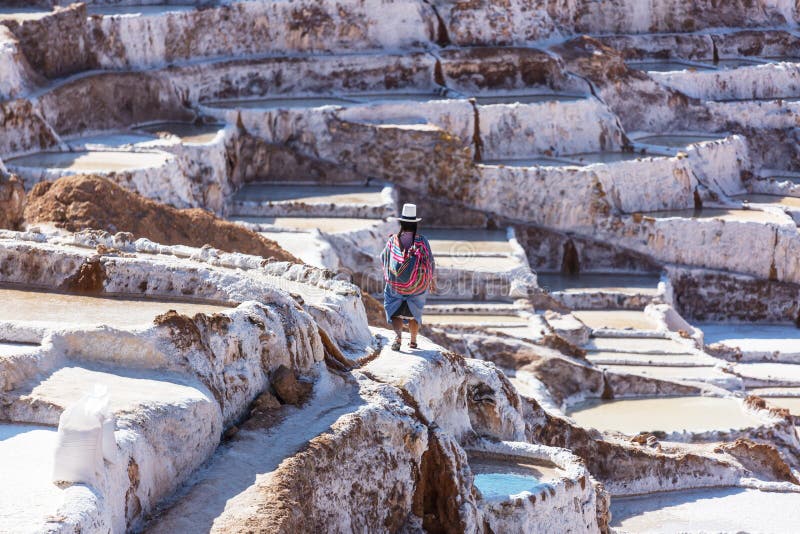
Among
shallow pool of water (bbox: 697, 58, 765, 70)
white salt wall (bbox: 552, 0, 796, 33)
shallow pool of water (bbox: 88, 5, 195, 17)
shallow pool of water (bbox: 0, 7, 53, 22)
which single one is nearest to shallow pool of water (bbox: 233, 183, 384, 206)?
shallow pool of water (bbox: 88, 5, 195, 17)

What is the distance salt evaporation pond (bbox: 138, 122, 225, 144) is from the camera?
26727 millimetres

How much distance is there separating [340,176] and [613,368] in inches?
377

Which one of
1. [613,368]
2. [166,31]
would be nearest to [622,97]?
[166,31]

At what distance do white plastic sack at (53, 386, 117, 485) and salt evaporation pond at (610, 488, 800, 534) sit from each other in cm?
867

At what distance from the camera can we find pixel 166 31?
97.2 ft

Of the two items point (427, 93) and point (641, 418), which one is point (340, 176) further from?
point (641, 418)

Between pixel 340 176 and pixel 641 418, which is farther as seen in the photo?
pixel 340 176

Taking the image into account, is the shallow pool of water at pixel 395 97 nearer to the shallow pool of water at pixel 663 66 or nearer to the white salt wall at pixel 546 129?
the white salt wall at pixel 546 129

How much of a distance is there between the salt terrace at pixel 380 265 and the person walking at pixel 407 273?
301mm

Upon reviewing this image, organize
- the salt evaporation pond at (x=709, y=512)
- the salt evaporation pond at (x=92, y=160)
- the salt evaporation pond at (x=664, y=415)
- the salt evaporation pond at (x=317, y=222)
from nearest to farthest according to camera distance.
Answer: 1. the salt evaporation pond at (x=709, y=512)
2. the salt evaporation pond at (x=664, y=415)
3. the salt evaporation pond at (x=92, y=160)
4. the salt evaporation pond at (x=317, y=222)

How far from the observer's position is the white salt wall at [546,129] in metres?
30.8

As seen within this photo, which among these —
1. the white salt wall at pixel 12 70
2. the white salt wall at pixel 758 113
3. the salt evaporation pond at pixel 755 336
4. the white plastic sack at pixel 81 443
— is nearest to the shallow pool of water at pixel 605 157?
the white salt wall at pixel 758 113

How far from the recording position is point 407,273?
11359 mm

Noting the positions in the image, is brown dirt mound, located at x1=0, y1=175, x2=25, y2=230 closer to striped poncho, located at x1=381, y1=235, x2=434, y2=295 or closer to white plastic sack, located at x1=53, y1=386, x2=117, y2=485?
striped poncho, located at x1=381, y1=235, x2=434, y2=295
